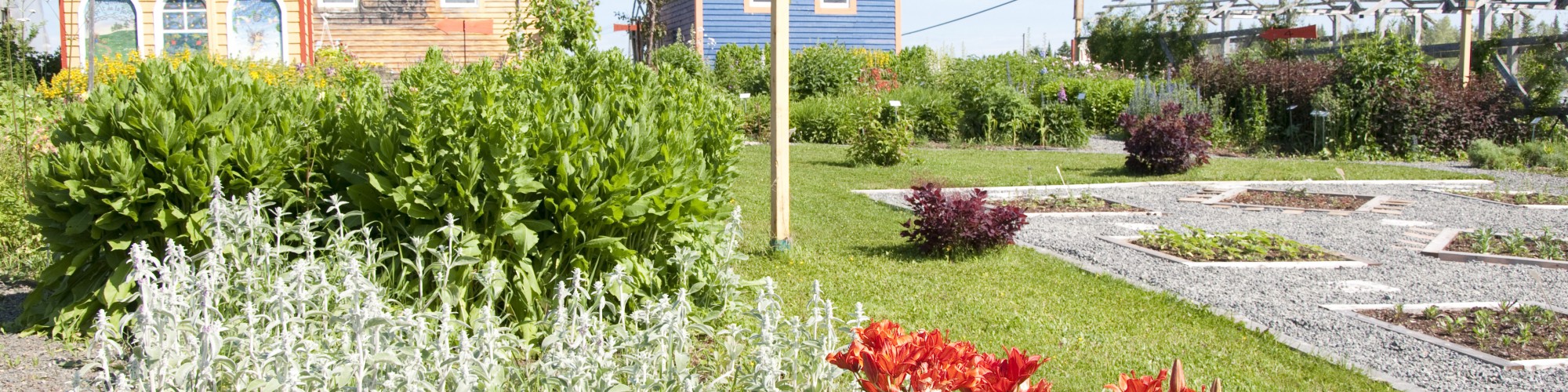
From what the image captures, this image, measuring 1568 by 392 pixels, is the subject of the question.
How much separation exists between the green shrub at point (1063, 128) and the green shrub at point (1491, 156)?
4193 mm

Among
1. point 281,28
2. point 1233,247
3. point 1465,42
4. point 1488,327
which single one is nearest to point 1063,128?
point 1465,42

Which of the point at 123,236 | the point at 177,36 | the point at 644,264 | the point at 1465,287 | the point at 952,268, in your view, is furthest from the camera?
the point at 177,36

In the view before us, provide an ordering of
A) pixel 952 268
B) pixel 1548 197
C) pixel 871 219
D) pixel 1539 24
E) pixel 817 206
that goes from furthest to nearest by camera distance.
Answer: pixel 1539 24
pixel 1548 197
pixel 817 206
pixel 871 219
pixel 952 268

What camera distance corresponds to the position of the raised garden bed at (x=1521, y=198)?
811 centimetres

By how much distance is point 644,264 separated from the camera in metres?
3.96

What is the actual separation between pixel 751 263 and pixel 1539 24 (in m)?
20.0

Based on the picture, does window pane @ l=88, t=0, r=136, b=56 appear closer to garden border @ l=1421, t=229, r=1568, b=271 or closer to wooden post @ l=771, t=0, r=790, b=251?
wooden post @ l=771, t=0, r=790, b=251

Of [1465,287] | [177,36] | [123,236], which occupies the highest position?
[177,36]

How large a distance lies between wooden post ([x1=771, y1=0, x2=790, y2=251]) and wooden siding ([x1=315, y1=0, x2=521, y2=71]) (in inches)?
611

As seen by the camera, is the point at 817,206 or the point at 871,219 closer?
the point at 871,219

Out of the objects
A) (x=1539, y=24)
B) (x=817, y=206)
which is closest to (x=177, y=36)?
(x=817, y=206)

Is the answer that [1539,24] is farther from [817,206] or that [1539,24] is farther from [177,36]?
[177,36]

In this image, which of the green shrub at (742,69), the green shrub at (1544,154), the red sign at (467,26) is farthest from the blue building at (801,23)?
the green shrub at (1544,154)

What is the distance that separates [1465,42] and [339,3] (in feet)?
59.9
